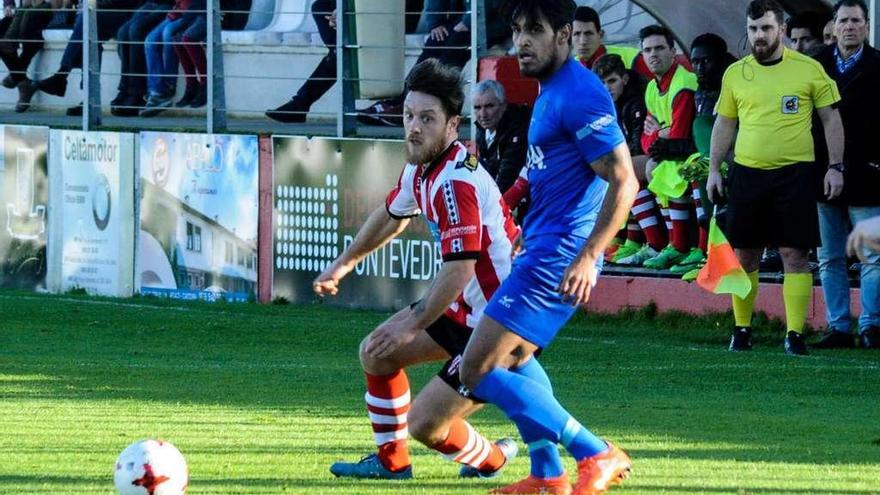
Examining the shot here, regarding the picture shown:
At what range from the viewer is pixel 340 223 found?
1672 centimetres

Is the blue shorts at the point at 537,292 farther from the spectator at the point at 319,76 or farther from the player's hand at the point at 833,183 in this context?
the spectator at the point at 319,76

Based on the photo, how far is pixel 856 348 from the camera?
1309 cm

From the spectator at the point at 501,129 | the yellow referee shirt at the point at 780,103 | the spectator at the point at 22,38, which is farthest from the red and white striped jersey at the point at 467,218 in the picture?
the spectator at the point at 22,38

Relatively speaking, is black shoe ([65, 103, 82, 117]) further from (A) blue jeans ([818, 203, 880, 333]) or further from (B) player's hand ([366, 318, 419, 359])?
(B) player's hand ([366, 318, 419, 359])

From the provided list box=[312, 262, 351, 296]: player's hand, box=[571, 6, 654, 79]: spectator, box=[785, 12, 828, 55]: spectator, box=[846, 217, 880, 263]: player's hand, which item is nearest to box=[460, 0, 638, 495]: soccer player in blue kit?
box=[312, 262, 351, 296]: player's hand

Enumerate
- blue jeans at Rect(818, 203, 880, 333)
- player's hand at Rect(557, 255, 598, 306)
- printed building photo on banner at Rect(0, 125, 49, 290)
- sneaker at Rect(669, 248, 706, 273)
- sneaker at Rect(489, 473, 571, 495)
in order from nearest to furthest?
player's hand at Rect(557, 255, 598, 306), sneaker at Rect(489, 473, 571, 495), blue jeans at Rect(818, 203, 880, 333), sneaker at Rect(669, 248, 706, 273), printed building photo on banner at Rect(0, 125, 49, 290)

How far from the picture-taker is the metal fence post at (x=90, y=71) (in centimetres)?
1903

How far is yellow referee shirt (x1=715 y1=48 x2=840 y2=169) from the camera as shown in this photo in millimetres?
12492

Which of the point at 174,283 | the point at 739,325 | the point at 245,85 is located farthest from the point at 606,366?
the point at 245,85

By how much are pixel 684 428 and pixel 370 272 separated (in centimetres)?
733

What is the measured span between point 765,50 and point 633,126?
2.83 meters

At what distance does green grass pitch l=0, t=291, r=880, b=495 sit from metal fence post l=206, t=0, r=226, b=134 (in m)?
2.16

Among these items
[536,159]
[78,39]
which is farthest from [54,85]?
[536,159]

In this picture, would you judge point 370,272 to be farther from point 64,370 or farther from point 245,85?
point 245,85
